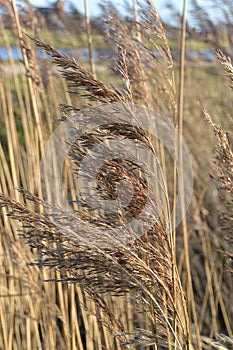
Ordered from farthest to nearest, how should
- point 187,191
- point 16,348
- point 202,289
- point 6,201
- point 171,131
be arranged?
point 202,289 → point 187,191 → point 16,348 → point 171,131 → point 6,201

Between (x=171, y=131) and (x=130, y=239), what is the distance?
29.3 inches

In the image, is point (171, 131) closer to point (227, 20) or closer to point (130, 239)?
point (130, 239)

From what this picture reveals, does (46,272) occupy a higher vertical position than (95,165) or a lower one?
lower

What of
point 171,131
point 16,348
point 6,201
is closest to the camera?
point 6,201

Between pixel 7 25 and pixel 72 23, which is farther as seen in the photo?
pixel 72 23

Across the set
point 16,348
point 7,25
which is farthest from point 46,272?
point 7,25

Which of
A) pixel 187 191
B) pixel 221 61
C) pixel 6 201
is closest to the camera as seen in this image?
pixel 6 201

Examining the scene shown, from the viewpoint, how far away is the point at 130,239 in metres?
0.81

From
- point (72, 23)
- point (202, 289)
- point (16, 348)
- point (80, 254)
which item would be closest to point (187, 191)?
point (202, 289)

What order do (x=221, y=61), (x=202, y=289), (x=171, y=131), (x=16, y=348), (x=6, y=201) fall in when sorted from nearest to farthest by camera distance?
(x=6, y=201)
(x=221, y=61)
(x=171, y=131)
(x=16, y=348)
(x=202, y=289)

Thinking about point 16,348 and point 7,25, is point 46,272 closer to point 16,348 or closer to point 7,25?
point 16,348

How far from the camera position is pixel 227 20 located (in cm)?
262

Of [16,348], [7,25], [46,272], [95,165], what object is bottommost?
[16,348]

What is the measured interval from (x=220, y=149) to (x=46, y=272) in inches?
29.9
